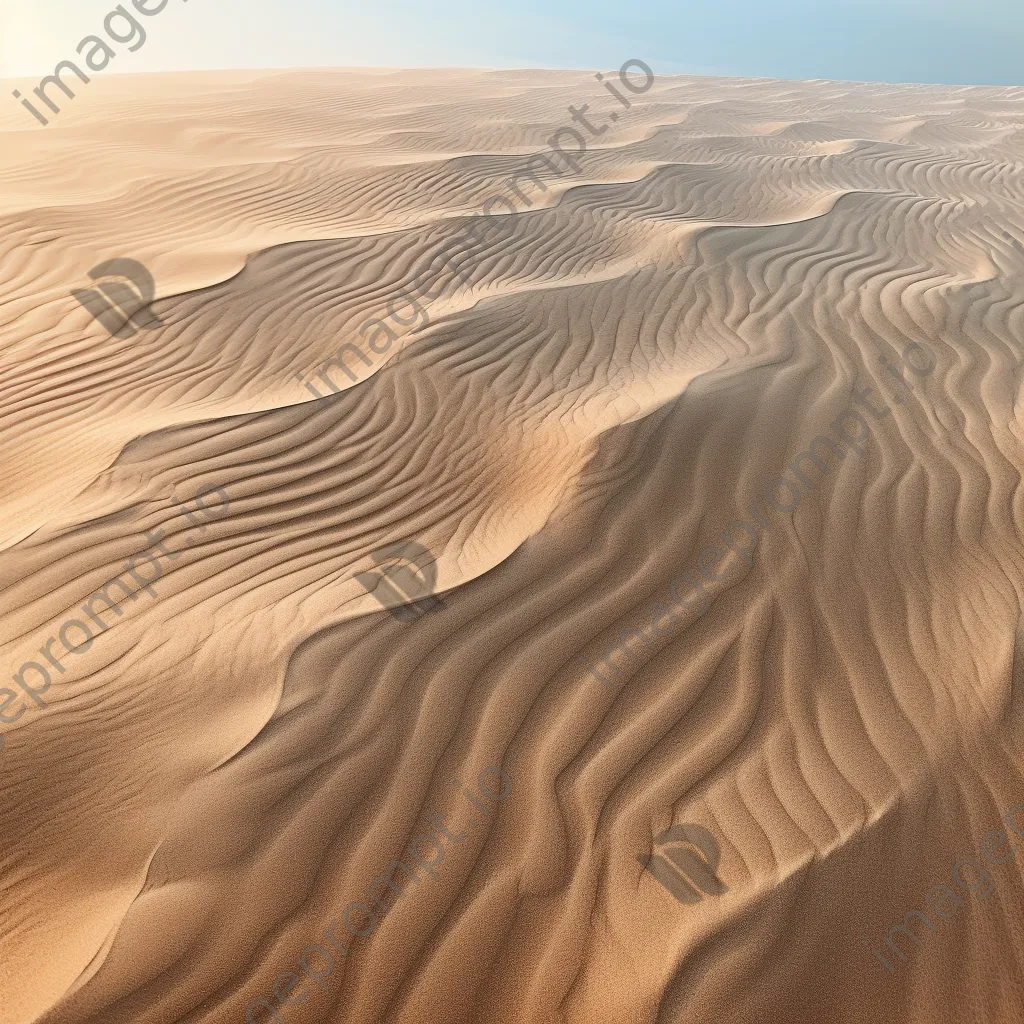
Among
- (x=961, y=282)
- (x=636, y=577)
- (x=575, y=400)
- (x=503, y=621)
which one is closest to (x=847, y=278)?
(x=961, y=282)

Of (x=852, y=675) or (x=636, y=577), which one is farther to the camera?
(x=636, y=577)

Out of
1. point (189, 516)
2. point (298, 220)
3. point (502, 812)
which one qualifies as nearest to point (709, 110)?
point (298, 220)

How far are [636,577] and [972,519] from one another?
1878 millimetres

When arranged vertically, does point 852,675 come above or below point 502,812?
above

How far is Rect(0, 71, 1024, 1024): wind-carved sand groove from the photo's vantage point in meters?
2.62

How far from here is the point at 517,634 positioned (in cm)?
367

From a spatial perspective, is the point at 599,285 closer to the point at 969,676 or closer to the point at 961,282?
the point at 961,282

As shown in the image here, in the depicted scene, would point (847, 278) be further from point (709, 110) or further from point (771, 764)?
point (709, 110)

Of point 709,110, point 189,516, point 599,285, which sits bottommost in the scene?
point 189,516

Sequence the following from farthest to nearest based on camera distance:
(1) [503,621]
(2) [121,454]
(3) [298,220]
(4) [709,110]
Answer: (4) [709,110] → (3) [298,220] → (2) [121,454] → (1) [503,621]

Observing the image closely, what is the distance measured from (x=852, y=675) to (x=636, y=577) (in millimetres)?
1047

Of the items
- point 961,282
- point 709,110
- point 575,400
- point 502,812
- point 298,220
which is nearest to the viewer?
point 502,812

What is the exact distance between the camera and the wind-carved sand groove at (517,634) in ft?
8.61

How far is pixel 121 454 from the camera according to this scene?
472 cm
